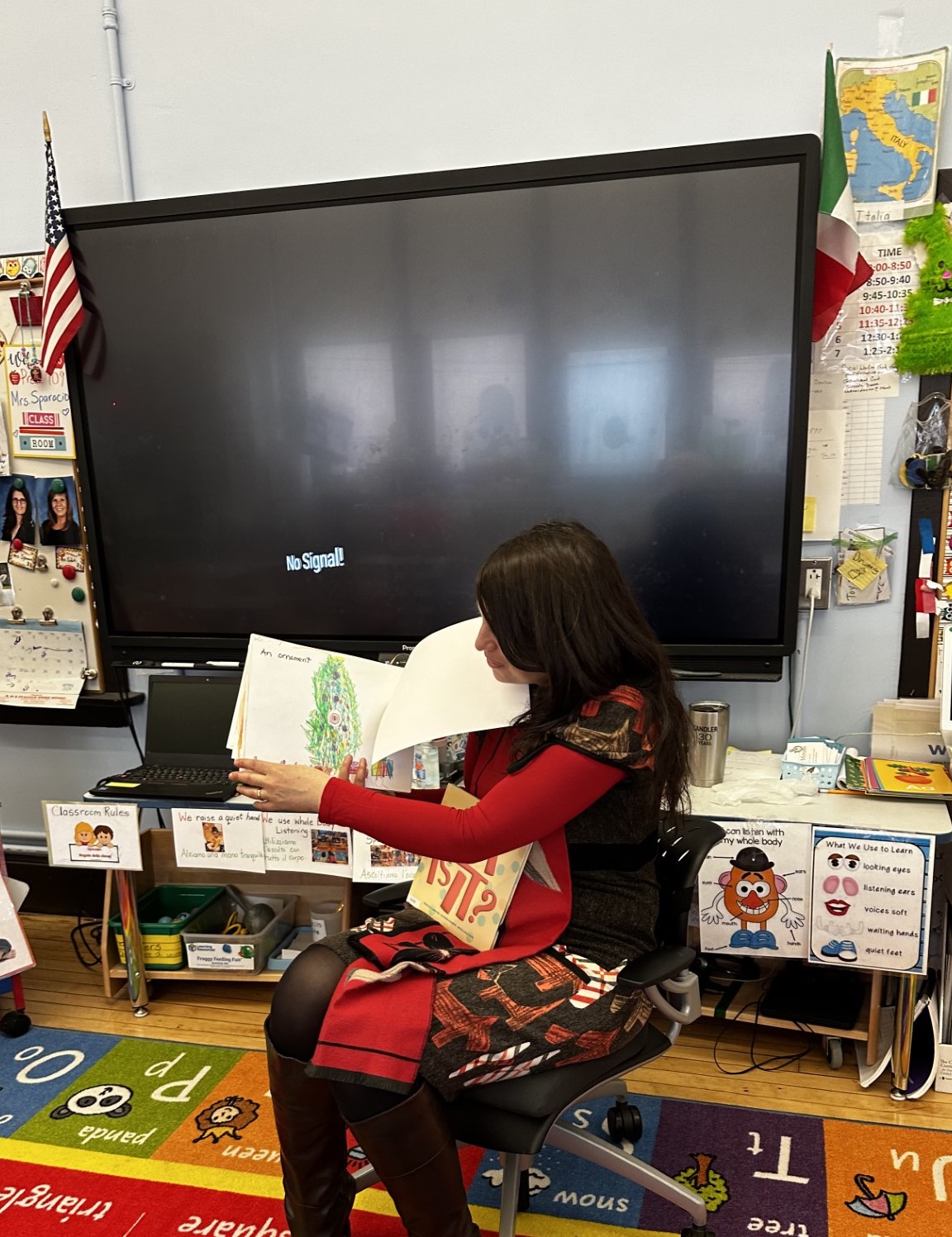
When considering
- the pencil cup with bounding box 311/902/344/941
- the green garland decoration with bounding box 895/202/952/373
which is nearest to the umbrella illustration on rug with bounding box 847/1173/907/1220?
the pencil cup with bounding box 311/902/344/941

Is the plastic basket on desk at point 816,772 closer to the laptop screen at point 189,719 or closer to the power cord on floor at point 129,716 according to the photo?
the laptop screen at point 189,719

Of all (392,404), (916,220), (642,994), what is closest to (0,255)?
(392,404)

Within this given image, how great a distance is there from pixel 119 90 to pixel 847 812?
259 cm

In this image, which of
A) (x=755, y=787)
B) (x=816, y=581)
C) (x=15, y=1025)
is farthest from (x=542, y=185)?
(x=15, y=1025)

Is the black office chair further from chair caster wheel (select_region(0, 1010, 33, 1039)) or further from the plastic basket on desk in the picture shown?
chair caster wheel (select_region(0, 1010, 33, 1039))

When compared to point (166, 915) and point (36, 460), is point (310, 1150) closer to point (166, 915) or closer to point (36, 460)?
point (166, 915)

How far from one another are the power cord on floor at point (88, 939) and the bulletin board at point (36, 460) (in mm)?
742

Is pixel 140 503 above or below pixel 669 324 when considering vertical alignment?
below

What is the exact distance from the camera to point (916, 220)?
205cm

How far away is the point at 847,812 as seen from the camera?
192cm

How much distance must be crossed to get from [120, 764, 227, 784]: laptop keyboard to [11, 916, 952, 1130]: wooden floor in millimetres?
615

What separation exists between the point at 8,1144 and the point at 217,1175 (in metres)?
0.49

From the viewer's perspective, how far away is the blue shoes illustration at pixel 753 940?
1.93 m

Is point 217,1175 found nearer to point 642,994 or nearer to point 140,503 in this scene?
point 642,994
